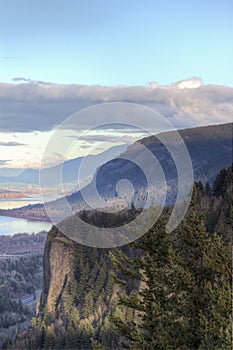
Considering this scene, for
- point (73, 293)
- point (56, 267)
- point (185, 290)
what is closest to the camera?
point (185, 290)

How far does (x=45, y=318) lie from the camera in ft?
407

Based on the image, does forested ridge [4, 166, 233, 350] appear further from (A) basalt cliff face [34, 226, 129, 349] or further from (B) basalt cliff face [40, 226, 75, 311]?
(B) basalt cliff face [40, 226, 75, 311]

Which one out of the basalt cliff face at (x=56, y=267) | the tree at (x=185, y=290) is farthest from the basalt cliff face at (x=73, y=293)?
the tree at (x=185, y=290)

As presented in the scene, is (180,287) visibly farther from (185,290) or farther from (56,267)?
(56,267)

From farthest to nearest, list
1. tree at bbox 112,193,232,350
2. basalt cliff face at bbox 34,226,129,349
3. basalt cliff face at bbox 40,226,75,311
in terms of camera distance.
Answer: basalt cliff face at bbox 40,226,75,311 < basalt cliff face at bbox 34,226,129,349 < tree at bbox 112,193,232,350

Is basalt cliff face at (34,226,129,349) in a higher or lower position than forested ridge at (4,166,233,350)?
lower

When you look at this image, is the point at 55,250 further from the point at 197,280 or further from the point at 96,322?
the point at 197,280

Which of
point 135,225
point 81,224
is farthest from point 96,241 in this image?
point 135,225

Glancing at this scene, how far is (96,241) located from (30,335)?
23.7 meters

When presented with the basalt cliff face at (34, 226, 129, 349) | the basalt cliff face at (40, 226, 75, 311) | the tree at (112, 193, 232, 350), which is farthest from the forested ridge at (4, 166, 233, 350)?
the basalt cliff face at (40, 226, 75, 311)

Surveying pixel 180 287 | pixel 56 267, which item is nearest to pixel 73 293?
pixel 56 267

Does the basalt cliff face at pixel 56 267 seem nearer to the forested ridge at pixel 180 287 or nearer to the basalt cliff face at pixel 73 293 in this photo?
the basalt cliff face at pixel 73 293

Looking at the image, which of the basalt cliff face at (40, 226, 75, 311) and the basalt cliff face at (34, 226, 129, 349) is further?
the basalt cliff face at (40, 226, 75, 311)

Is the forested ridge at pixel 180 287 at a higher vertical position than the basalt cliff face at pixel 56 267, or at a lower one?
higher
